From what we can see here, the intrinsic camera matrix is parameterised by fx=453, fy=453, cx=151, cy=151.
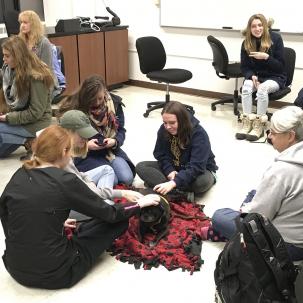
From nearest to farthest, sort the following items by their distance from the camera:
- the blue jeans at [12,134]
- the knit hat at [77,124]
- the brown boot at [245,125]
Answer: the knit hat at [77,124], the blue jeans at [12,134], the brown boot at [245,125]

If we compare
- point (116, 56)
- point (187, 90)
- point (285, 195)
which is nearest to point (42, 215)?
point (285, 195)

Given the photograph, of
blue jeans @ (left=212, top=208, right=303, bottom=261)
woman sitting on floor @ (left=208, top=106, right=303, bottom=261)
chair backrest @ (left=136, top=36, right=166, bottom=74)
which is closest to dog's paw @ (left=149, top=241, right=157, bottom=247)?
blue jeans @ (left=212, top=208, right=303, bottom=261)

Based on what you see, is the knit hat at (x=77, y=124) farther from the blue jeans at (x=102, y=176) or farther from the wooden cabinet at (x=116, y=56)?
the wooden cabinet at (x=116, y=56)

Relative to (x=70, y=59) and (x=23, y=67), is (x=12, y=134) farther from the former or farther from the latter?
(x=70, y=59)

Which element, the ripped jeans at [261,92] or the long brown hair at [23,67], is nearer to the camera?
the long brown hair at [23,67]

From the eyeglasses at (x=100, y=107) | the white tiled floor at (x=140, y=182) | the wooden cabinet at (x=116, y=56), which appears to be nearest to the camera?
the white tiled floor at (x=140, y=182)

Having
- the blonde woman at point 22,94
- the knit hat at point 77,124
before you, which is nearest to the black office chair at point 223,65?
the blonde woman at point 22,94

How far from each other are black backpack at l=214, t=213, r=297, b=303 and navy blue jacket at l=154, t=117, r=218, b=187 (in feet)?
3.57

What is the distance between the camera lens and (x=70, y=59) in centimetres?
561

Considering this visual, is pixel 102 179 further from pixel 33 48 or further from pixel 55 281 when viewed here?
pixel 33 48

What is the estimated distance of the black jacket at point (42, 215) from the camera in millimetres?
1947

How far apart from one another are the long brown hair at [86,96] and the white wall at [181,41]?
2.92 m

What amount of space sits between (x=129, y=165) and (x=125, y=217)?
1.06 m

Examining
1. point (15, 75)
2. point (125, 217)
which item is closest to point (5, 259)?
point (125, 217)
